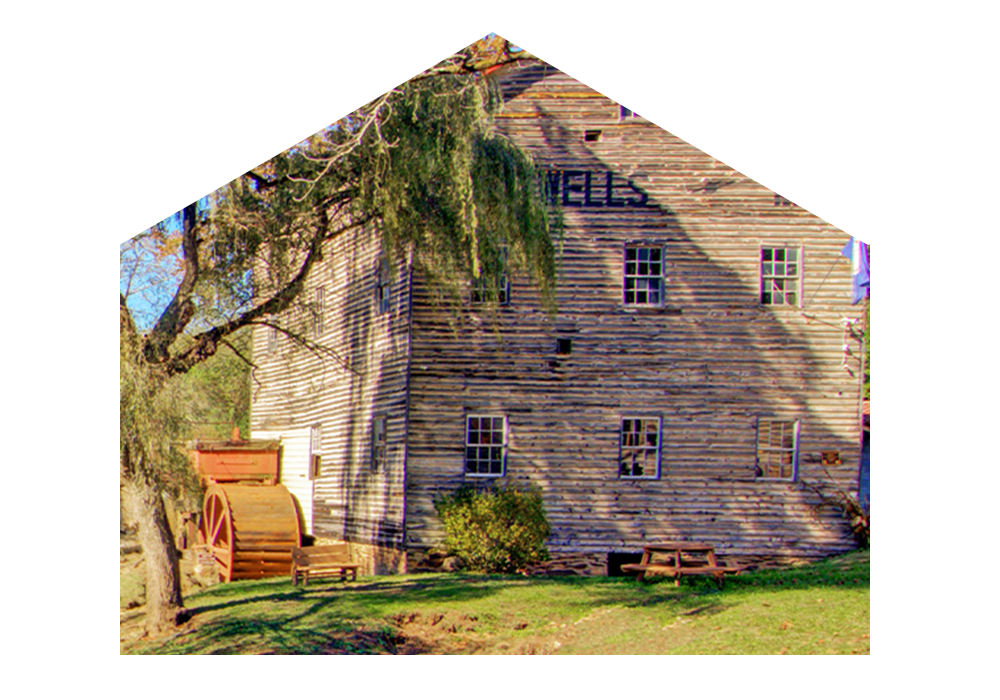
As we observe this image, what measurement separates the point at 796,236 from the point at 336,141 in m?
5.74

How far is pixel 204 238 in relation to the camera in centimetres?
1075

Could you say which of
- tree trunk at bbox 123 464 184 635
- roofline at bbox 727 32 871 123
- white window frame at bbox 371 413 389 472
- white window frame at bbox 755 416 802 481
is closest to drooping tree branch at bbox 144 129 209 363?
tree trunk at bbox 123 464 184 635

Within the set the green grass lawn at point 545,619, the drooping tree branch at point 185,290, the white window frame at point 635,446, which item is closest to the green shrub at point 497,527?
the green grass lawn at point 545,619

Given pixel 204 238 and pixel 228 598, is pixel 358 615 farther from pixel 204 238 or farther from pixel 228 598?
pixel 204 238

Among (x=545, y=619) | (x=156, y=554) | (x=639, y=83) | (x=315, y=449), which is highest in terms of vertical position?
(x=639, y=83)

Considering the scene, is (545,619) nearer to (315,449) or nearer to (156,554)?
(156,554)

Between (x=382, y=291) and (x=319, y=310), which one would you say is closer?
(x=382, y=291)

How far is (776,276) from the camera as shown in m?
12.7

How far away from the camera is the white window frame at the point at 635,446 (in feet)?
41.5

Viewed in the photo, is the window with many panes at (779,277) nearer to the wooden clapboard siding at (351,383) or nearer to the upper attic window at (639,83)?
the upper attic window at (639,83)

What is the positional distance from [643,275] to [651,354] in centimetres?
100

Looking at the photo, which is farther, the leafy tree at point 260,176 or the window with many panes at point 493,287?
the window with many panes at point 493,287

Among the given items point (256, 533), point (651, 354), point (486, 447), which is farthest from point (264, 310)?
point (651, 354)

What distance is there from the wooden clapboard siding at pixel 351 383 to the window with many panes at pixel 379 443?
0.09 meters
